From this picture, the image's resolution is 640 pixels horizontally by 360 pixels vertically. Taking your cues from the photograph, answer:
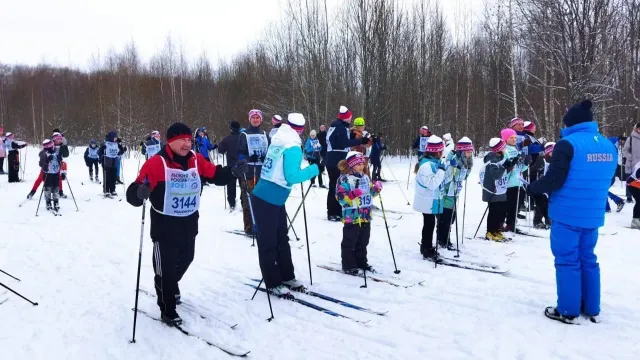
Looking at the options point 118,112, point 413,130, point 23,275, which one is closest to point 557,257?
point 23,275

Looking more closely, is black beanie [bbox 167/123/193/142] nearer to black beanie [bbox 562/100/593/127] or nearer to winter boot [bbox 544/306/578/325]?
black beanie [bbox 562/100/593/127]

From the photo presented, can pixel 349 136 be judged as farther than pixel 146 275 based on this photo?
Yes

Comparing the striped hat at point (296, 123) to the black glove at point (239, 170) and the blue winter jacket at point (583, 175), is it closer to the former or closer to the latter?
the black glove at point (239, 170)

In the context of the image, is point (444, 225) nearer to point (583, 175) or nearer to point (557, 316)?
→ point (557, 316)

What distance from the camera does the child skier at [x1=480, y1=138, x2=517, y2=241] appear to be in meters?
7.10

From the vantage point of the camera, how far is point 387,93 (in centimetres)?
2311

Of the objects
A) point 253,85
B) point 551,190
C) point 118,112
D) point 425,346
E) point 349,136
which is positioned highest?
point 253,85

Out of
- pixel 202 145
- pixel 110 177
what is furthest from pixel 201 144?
pixel 110 177

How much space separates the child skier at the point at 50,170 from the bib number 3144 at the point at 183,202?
7.97m

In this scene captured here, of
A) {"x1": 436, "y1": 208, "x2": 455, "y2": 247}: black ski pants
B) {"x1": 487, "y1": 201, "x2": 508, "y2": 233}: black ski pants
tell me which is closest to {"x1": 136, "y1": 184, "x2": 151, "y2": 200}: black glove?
{"x1": 436, "y1": 208, "x2": 455, "y2": 247}: black ski pants

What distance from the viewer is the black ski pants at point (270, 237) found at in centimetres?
468

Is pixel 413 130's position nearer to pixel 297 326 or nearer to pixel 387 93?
pixel 387 93

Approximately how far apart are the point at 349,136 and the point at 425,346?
5.19m

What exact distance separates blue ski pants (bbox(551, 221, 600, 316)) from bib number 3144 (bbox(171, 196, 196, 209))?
11.0ft
